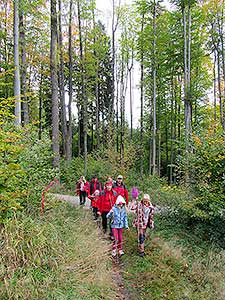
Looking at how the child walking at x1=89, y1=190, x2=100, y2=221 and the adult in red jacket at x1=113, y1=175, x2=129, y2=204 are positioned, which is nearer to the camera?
the adult in red jacket at x1=113, y1=175, x2=129, y2=204

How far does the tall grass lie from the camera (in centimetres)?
419

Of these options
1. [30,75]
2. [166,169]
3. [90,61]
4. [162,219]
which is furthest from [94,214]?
[166,169]

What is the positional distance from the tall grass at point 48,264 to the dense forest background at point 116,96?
0.52 metres

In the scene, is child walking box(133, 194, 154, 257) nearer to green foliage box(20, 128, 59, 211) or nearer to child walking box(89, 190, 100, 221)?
child walking box(89, 190, 100, 221)

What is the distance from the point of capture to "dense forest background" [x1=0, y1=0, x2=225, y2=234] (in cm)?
657

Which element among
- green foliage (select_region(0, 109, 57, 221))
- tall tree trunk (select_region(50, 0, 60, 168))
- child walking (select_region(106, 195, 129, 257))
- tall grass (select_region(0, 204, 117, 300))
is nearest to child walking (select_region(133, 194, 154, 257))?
child walking (select_region(106, 195, 129, 257))

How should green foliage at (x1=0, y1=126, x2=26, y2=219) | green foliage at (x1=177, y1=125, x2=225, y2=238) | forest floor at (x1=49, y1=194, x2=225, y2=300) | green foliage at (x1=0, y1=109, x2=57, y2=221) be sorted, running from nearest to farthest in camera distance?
green foliage at (x1=0, y1=126, x2=26, y2=219), green foliage at (x1=0, y1=109, x2=57, y2=221), forest floor at (x1=49, y1=194, x2=225, y2=300), green foliage at (x1=177, y1=125, x2=225, y2=238)

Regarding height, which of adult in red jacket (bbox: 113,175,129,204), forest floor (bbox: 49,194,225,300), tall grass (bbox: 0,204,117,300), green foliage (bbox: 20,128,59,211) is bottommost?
forest floor (bbox: 49,194,225,300)

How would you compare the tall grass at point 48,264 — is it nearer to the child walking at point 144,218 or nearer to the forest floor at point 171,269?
the forest floor at point 171,269

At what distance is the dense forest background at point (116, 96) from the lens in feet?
21.5

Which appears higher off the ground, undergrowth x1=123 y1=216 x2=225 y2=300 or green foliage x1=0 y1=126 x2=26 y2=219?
green foliage x1=0 y1=126 x2=26 y2=219

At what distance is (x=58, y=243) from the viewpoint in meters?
5.32

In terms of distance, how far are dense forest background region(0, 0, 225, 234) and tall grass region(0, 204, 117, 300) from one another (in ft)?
1.70

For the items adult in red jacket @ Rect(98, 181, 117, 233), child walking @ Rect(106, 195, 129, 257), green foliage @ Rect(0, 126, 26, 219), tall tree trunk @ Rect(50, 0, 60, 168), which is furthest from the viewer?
tall tree trunk @ Rect(50, 0, 60, 168)
